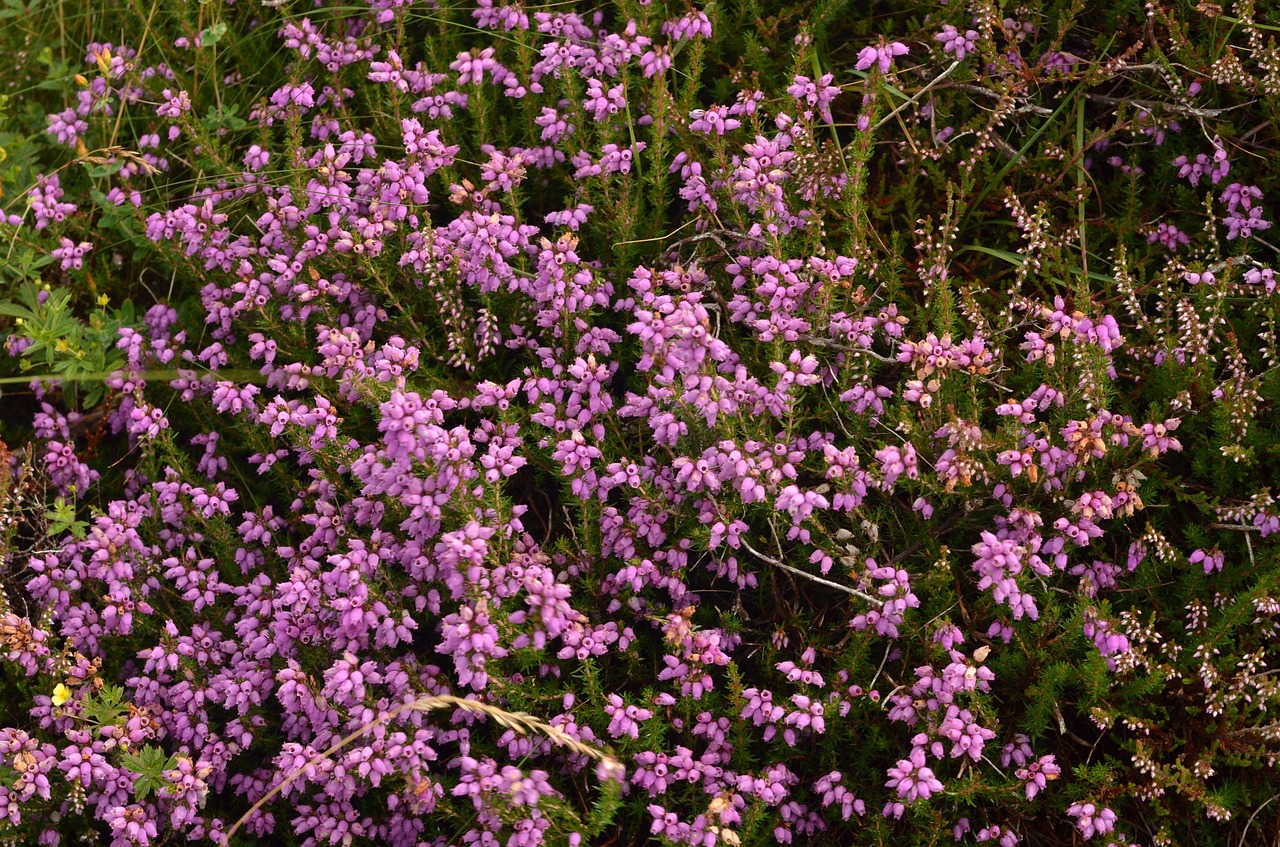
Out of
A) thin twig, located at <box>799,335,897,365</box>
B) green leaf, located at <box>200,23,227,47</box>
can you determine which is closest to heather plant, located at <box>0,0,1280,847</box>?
thin twig, located at <box>799,335,897,365</box>

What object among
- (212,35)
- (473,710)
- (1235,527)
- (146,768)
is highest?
(212,35)

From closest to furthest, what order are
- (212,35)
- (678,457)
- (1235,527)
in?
1. (678,457)
2. (1235,527)
3. (212,35)

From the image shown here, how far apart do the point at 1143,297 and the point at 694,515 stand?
6.89 ft

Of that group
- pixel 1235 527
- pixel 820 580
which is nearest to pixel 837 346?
pixel 820 580

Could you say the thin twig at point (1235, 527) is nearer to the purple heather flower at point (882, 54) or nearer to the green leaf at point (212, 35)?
the purple heather flower at point (882, 54)

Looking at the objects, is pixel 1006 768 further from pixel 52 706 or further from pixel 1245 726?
pixel 52 706

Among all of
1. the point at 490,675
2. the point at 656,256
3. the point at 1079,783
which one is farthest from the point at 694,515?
the point at 1079,783

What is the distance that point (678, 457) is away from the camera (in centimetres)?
351

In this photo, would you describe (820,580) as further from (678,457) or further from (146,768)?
(146,768)

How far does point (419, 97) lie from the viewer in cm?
475

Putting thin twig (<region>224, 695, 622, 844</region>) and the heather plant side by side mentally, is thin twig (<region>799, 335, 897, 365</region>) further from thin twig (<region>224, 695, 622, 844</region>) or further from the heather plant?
thin twig (<region>224, 695, 622, 844</region>)

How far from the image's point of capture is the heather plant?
3.34 meters

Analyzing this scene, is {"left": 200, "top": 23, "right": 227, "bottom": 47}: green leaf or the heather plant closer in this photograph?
the heather plant

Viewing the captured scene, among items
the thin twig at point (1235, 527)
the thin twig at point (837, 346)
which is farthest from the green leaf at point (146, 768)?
the thin twig at point (1235, 527)
